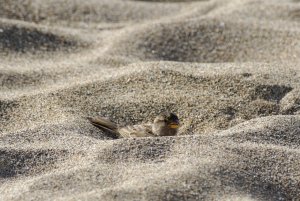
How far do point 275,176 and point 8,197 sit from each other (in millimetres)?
1350

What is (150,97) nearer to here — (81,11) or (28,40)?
(28,40)

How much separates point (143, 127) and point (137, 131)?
58mm

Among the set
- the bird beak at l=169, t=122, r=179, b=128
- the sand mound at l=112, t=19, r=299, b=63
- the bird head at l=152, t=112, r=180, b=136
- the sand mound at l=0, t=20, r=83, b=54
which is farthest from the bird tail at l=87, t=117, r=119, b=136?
the sand mound at l=0, t=20, r=83, b=54

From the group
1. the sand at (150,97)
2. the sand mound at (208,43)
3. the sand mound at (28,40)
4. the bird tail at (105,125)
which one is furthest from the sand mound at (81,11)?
the bird tail at (105,125)

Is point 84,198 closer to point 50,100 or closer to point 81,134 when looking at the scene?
point 81,134

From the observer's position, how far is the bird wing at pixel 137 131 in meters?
4.87

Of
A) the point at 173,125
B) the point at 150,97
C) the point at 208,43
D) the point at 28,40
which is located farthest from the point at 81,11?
the point at 173,125

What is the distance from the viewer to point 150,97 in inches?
213

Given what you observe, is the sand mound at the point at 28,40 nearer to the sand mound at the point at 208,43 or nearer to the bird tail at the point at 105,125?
the sand mound at the point at 208,43

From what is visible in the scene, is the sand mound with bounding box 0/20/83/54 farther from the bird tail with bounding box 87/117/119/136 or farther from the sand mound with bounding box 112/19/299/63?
the bird tail with bounding box 87/117/119/136

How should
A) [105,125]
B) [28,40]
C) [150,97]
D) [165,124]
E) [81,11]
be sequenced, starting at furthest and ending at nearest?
[81,11] < [28,40] < [150,97] < [105,125] < [165,124]

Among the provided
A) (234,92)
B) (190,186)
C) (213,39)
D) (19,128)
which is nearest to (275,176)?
(190,186)

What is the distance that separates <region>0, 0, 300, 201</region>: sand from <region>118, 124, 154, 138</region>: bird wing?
4.4 inches

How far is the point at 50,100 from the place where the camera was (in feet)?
17.5
